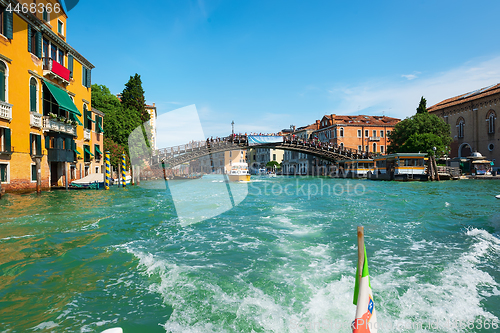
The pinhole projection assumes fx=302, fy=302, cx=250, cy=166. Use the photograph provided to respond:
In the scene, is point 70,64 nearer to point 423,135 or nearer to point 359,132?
point 423,135

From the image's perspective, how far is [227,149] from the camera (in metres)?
30.8

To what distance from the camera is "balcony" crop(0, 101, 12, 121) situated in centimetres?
1076

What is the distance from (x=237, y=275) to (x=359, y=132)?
4398 cm

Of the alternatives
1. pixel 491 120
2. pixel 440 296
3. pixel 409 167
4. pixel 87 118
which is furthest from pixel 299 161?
pixel 440 296

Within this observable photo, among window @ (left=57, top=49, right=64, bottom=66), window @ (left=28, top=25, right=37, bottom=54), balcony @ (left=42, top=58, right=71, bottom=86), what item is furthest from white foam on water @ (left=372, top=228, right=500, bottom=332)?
window @ (left=57, top=49, right=64, bottom=66)

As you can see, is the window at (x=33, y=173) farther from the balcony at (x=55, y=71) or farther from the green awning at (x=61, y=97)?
the balcony at (x=55, y=71)

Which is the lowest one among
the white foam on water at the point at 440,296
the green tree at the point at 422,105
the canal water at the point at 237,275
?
the white foam on water at the point at 440,296

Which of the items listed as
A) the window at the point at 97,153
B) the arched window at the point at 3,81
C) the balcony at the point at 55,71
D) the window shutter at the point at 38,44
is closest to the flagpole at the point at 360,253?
the arched window at the point at 3,81

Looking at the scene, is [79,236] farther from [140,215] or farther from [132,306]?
[132,306]

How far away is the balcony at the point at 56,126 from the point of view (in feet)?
44.3

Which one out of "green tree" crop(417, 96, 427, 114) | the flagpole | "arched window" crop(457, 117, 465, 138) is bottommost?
the flagpole

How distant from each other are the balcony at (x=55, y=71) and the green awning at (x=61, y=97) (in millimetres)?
499

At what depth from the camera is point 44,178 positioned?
13781 mm

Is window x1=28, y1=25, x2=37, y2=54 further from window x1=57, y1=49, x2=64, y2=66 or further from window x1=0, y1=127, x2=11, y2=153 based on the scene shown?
window x1=0, y1=127, x2=11, y2=153
